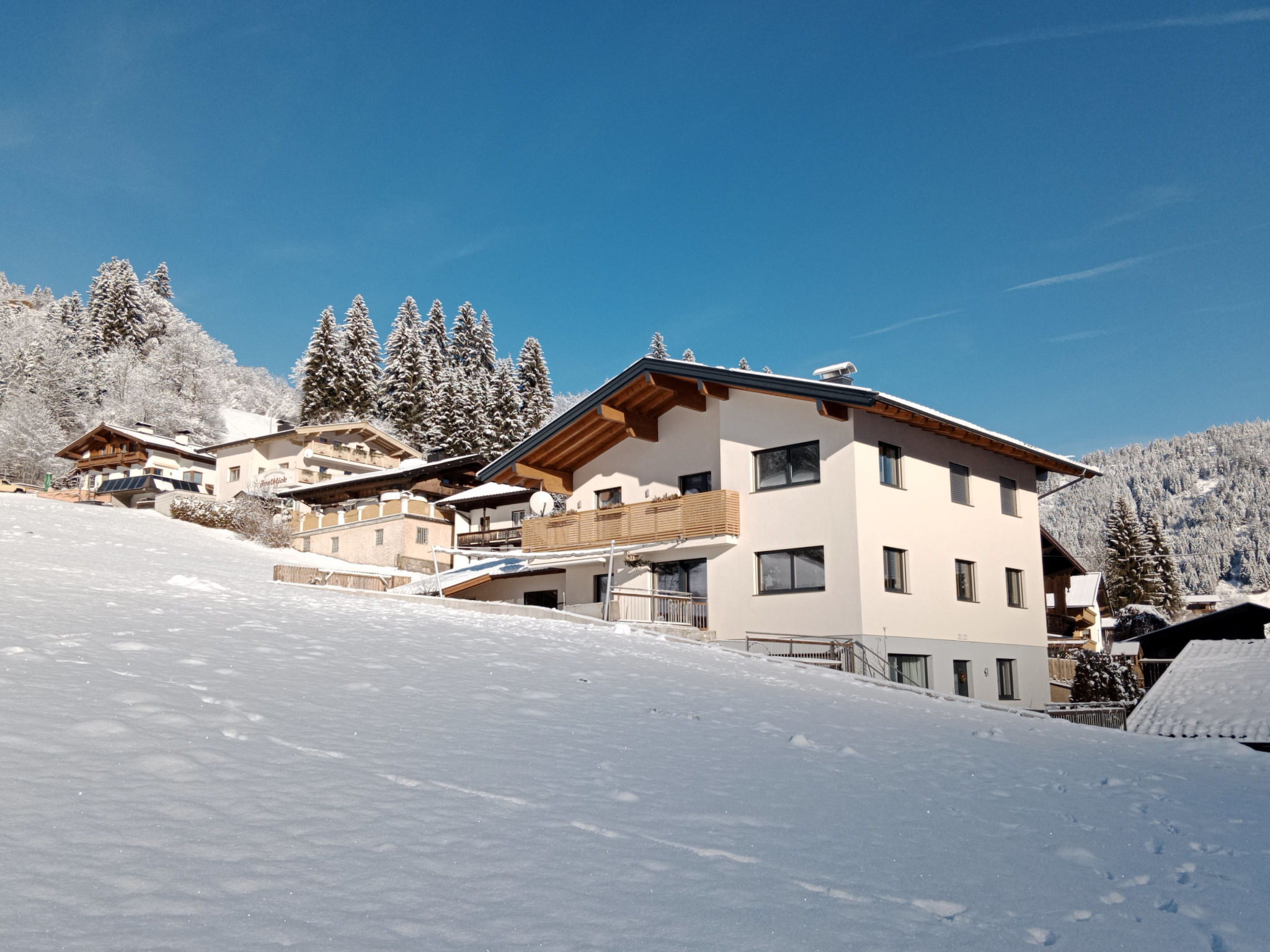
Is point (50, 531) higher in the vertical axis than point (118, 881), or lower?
higher

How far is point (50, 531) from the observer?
Answer: 3894 centimetres

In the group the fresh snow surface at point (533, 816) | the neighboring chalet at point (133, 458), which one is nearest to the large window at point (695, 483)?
the fresh snow surface at point (533, 816)

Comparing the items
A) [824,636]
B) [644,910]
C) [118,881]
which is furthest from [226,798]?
[824,636]

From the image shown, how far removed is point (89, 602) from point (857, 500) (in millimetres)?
16970

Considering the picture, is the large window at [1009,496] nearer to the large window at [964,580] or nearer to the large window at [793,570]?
the large window at [964,580]

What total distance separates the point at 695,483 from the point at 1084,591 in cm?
3780

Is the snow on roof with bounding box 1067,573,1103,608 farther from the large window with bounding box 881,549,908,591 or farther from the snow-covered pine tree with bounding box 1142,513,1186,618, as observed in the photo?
the large window with bounding box 881,549,908,591

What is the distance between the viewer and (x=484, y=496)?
4541cm

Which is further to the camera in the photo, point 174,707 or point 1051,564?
point 1051,564

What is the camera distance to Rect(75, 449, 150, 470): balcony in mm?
67000

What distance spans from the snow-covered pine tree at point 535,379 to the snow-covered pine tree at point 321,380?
16.1 meters

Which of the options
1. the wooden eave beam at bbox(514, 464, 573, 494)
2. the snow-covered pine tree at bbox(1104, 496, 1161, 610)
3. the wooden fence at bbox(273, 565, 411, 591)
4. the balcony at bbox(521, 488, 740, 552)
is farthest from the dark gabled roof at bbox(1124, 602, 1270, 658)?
the snow-covered pine tree at bbox(1104, 496, 1161, 610)

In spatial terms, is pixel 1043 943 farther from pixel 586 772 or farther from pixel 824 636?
pixel 824 636

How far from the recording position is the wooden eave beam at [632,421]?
2808 cm
